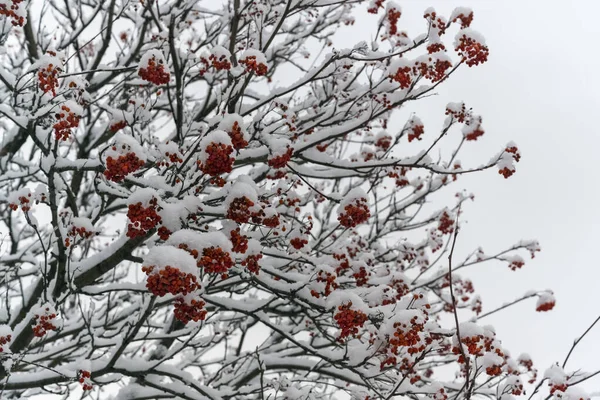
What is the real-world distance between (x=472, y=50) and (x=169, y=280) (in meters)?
3.25

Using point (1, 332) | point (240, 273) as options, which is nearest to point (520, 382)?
point (240, 273)

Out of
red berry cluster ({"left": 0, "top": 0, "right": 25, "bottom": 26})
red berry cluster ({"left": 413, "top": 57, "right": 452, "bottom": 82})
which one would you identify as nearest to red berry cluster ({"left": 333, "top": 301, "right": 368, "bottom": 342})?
red berry cluster ({"left": 413, "top": 57, "right": 452, "bottom": 82})

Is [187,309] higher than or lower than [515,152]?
lower

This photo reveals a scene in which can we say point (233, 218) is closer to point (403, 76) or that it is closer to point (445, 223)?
point (403, 76)

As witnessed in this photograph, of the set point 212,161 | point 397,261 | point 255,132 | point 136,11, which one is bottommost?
point 212,161

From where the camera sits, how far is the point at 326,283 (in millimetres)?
3904

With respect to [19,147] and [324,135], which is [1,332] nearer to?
[324,135]

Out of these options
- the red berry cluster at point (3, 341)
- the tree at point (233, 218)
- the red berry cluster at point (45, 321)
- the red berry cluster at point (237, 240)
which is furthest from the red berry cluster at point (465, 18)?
the red berry cluster at point (3, 341)

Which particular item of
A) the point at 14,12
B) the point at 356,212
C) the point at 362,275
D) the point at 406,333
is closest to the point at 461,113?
the point at 356,212

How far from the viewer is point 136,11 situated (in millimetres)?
6398

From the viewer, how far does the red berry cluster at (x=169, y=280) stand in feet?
8.02

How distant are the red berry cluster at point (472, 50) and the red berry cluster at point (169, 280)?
3.12 meters

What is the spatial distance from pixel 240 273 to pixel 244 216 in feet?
4.10

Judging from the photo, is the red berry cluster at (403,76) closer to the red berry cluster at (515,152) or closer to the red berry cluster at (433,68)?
the red berry cluster at (433,68)
